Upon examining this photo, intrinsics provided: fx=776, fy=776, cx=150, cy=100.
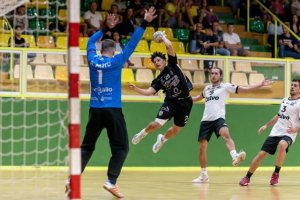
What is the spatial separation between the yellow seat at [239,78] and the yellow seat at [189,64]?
1058 mm

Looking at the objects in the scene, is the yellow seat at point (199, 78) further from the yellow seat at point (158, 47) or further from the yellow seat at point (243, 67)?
the yellow seat at point (158, 47)

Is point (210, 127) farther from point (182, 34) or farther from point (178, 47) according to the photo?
point (182, 34)

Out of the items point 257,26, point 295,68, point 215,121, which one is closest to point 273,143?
point 215,121

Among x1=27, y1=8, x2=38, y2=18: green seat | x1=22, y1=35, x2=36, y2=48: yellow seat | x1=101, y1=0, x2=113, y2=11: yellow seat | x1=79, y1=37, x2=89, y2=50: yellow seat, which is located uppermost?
x1=101, y1=0, x2=113, y2=11: yellow seat

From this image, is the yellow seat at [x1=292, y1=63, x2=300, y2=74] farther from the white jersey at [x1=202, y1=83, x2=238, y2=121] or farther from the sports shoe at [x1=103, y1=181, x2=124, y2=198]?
the sports shoe at [x1=103, y1=181, x2=124, y2=198]

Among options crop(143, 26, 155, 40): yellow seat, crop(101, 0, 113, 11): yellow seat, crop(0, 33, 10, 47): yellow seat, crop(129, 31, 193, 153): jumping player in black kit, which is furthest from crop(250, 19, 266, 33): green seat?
crop(129, 31, 193, 153): jumping player in black kit

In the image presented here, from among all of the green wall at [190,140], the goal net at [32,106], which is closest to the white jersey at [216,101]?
the goal net at [32,106]

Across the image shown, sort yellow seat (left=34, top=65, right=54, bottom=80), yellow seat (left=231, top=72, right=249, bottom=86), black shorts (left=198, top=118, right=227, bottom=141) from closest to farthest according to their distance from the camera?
black shorts (left=198, top=118, right=227, bottom=141) → yellow seat (left=34, top=65, right=54, bottom=80) → yellow seat (left=231, top=72, right=249, bottom=86)

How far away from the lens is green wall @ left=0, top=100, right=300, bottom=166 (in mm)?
17000

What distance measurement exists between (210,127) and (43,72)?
4401 millimetres

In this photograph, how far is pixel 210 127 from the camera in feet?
48.8

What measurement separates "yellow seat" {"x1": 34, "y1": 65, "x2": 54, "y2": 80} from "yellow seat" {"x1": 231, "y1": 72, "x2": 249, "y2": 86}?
4643 mm

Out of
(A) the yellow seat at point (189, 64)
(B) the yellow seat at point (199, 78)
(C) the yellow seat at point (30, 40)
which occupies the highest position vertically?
(C) the yellow seat at point (30, 40)

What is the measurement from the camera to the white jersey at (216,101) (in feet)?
48.8
